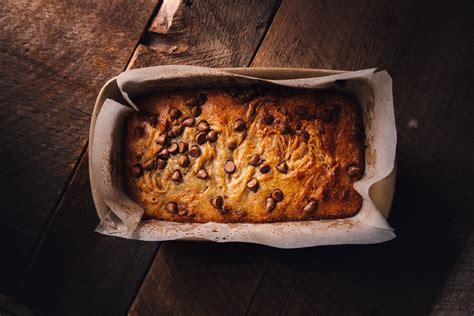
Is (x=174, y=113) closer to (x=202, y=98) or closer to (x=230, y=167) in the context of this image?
(x=202, y=98)

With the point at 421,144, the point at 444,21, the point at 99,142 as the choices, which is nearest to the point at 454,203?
the point at 421,144

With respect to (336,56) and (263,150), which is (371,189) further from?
(336,56)

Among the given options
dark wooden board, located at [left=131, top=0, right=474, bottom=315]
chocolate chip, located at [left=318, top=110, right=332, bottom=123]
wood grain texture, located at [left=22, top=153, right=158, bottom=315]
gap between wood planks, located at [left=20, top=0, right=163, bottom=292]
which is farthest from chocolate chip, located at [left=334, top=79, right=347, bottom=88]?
wood grain texture, located at [left=22, top=153, right=158, bottom=315]

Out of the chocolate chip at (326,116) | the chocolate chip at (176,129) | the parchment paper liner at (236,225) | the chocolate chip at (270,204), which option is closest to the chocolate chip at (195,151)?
the chocolate chip at (176,129)

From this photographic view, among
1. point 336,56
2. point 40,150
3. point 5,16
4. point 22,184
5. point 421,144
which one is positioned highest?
point 336,56

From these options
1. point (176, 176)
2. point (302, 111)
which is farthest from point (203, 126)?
point (302, 111)

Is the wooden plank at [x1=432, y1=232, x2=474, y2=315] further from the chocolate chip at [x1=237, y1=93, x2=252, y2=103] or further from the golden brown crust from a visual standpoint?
the chocolate chip at [x1=237, y1=93, x2=252, y2=103]
